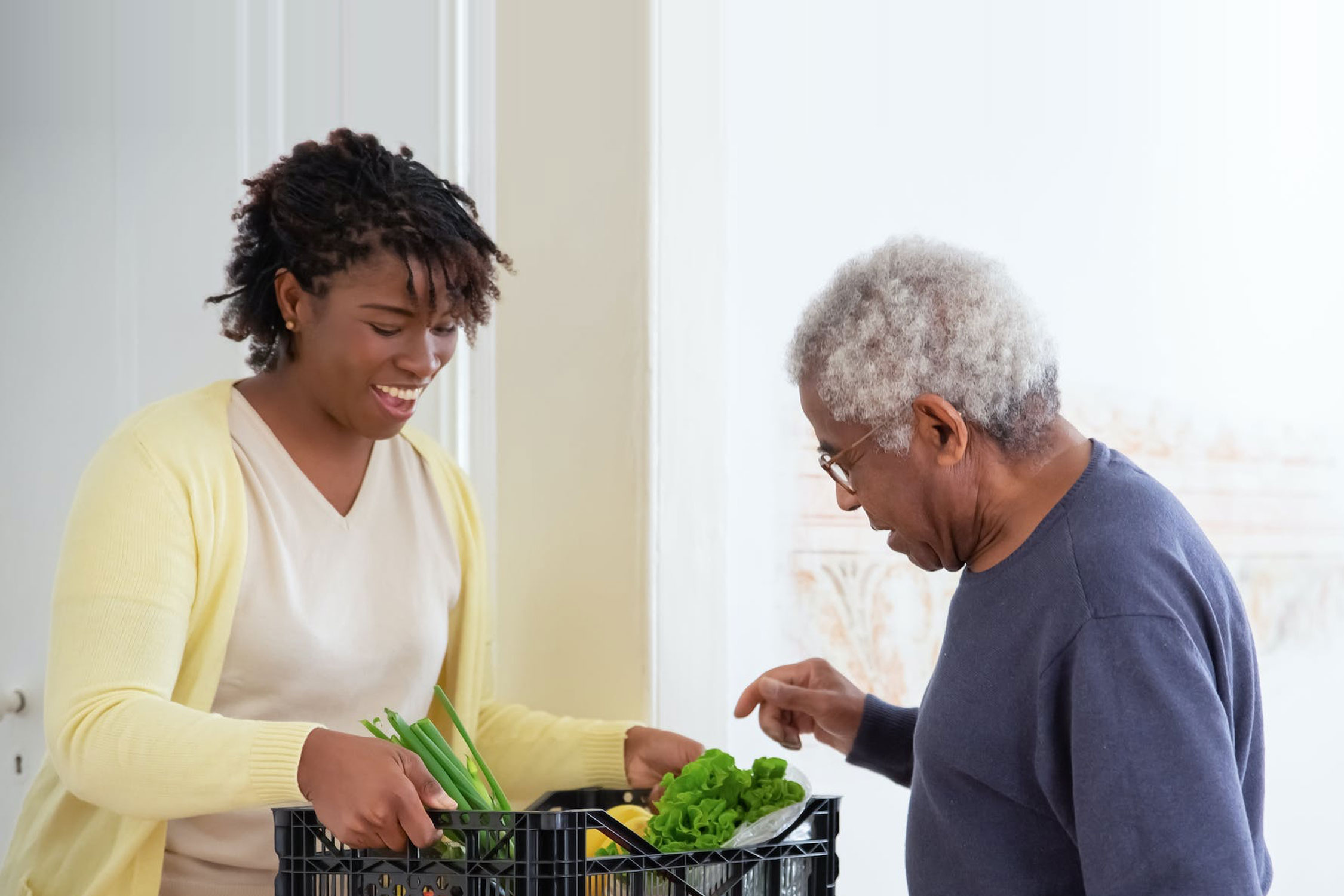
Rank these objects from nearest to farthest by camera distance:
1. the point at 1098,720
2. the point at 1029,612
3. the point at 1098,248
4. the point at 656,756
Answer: the point at 1098,720, the point at 1029,612, the point at 656,756, the point at 1098,248

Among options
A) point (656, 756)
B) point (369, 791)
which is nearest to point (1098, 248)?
point (656, 756)

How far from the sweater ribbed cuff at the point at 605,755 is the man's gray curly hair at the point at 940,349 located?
68cm

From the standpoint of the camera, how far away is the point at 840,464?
3.97 feet

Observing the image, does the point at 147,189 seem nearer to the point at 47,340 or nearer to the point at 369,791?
the point at 47,340

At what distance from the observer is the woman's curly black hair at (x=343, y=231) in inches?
58.4

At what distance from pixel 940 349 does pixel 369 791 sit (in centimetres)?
63

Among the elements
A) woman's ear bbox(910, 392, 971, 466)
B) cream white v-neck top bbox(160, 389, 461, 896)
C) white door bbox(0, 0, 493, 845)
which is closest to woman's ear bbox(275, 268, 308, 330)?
cream white v-neck top bbox(160, 389, 461, 896)

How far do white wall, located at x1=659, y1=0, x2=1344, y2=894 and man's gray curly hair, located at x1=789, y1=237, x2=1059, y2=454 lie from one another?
0.79 m

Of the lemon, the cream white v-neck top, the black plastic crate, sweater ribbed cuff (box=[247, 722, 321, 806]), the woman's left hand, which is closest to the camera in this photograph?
the black plastic crate

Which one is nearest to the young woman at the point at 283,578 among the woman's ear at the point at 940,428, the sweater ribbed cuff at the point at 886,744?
the sweater ribbed cuff at the point at 886,744

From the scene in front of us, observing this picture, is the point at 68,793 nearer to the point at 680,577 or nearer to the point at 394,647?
the point at 394,647

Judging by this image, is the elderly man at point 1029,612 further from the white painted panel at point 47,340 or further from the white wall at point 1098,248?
the white painted panel at point 47,340

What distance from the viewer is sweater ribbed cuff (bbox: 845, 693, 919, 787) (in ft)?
4.81

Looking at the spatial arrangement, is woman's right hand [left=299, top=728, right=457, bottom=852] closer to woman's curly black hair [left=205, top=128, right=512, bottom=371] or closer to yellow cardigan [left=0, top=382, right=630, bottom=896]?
yellow cardigan [left=0, top=382, right=630, bottom=896]
